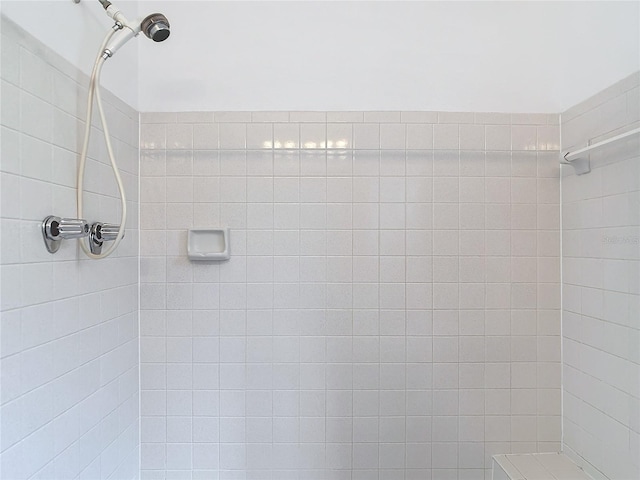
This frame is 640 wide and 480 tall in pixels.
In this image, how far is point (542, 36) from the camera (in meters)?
1.56

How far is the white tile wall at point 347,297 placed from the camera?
1555 millimetres

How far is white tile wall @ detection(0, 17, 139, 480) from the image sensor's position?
0.91 metres

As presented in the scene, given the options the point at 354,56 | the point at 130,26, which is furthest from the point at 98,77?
the point at 354,56

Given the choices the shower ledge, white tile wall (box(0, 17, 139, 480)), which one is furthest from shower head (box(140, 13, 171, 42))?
the shower ledge

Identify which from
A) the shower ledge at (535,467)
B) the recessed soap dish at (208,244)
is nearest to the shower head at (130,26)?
the recessed soap dish at (208,244)

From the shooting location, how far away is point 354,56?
1559 millimetres

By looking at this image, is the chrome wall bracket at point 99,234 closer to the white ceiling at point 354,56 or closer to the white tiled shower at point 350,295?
the white tiled shower at point 350,295

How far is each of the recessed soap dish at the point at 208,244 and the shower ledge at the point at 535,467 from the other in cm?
137

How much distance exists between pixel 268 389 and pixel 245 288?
42 centimetres

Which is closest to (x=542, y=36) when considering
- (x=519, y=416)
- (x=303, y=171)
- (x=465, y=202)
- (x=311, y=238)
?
(x=465, y=202)

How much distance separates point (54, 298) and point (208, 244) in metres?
0.59

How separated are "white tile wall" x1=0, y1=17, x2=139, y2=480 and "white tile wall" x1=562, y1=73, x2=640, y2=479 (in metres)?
1.74

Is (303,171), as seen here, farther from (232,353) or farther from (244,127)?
(232,353)

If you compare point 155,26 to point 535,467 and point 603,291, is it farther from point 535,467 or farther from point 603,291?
point 535,467
